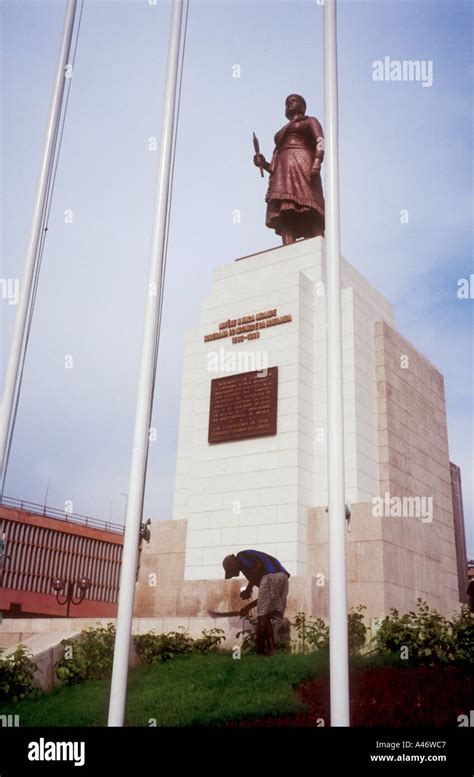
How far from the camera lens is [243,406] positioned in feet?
53.0

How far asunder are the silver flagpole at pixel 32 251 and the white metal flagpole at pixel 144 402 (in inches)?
81.7

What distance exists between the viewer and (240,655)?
36.6ft

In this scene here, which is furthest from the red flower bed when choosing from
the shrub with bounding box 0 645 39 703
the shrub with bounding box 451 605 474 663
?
the shrub with bounding box 0 645 39 703

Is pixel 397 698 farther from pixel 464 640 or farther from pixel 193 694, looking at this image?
pixel 464 640

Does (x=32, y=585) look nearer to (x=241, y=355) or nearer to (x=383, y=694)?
(x=241, y=355)

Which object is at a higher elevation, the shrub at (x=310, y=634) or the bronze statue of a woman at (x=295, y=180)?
the bronze statue of a woman at (x=295, y=180)

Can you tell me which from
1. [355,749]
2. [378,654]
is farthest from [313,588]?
[355,749]

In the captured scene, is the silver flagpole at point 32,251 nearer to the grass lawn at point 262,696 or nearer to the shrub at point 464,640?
the grass lawn at point 262,696

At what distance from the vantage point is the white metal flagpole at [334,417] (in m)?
6.78

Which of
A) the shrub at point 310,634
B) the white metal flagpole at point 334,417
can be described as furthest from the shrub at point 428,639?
the white metal flagpole at point 334,417

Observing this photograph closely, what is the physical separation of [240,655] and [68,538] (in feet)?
82.0

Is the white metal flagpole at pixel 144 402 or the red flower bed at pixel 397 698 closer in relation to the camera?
the white metal flagpole at pixel 144 402

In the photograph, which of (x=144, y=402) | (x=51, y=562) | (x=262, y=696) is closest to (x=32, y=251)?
(x=144, y=402)

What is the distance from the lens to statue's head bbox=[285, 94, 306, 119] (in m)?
18.7
